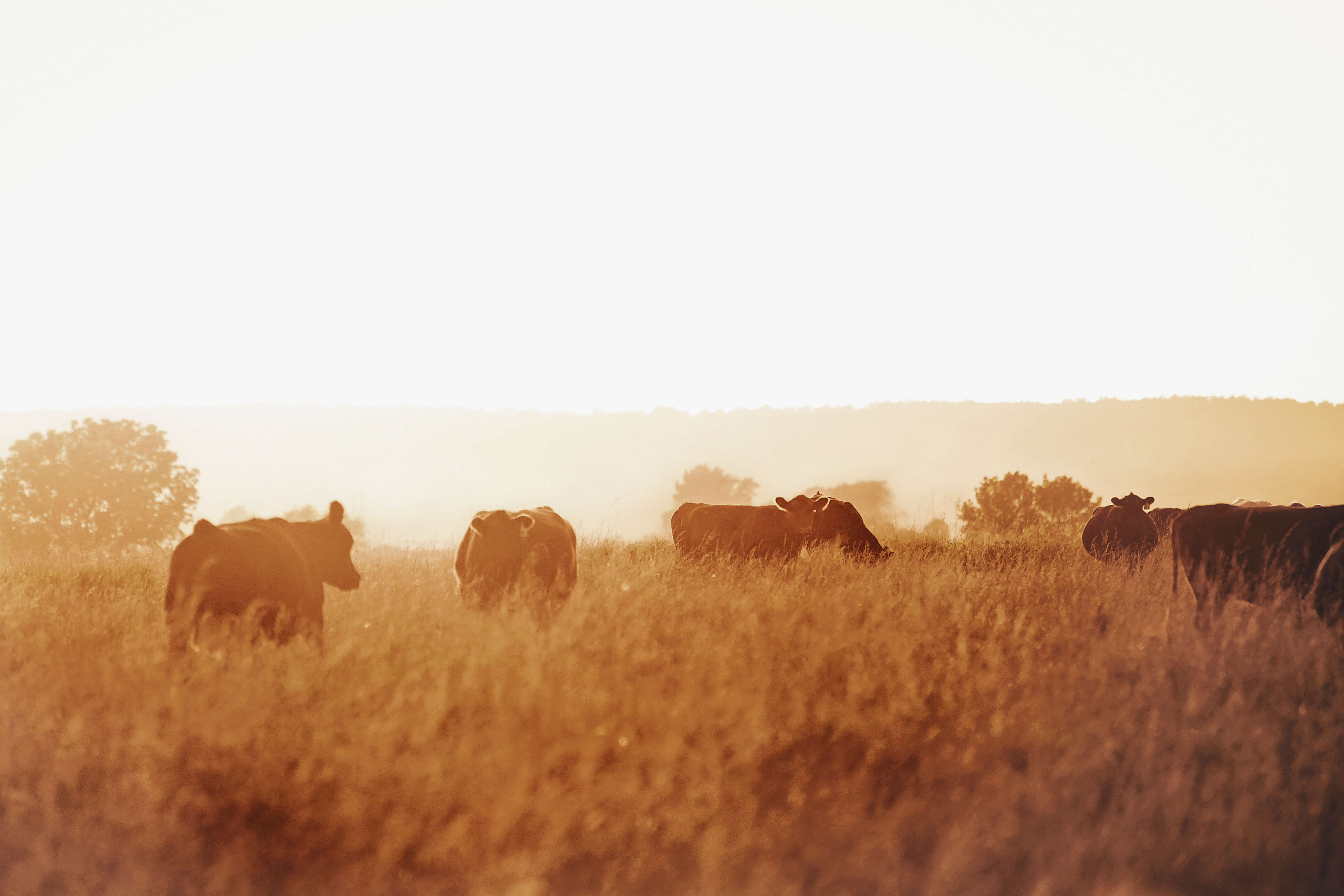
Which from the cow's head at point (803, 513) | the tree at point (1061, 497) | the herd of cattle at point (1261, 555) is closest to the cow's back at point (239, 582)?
the herd of cattle at point (1261, 555)

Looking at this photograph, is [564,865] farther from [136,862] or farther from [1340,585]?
[1340,585]

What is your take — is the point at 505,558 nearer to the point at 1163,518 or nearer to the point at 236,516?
the point at 236,516

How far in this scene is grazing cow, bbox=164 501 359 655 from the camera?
5.01 meters

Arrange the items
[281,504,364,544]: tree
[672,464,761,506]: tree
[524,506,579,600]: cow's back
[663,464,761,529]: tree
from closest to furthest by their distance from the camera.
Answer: [281,504,364,544]: tree < [524,506,579,600]: cow's back < [663,464,761,529]: tree < [672,464,761,506]: tree

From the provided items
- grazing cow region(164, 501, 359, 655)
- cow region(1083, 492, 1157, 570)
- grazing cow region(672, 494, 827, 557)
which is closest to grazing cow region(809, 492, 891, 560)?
grazing cow region(672, 494, 827, 557)

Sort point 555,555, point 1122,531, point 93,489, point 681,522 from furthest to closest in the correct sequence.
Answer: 1. point 93,489
2. point 681,522
3. point 1122,531
4. point 555,555

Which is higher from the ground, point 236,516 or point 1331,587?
point 1331,587

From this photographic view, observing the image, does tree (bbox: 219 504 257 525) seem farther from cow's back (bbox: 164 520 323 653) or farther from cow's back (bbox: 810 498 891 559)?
cow's back (bbox: 810 498 891 559)

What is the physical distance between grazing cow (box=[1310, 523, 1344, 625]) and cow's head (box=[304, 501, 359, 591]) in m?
8.15

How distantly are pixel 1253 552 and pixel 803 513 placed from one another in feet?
23.2

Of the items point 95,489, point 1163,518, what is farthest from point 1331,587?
point 95,489

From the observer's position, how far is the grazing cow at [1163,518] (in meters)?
12.9

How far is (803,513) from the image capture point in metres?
13.4

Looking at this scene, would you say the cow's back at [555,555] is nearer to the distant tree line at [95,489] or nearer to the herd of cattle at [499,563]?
the herd of cattle at [499,563]
